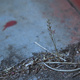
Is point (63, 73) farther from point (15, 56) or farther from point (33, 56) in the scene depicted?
point (15, 56)

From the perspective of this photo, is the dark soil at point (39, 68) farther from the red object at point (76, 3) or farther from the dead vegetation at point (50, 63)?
the red object at point (76, 3)

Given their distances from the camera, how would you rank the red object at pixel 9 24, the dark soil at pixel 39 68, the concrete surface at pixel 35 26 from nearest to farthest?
the dark soil at pixel 39 68
the concrete surface at pixel 35 26
the red object at pixel 9 24

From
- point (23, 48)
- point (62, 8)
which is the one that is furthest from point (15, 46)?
point (62, 8)

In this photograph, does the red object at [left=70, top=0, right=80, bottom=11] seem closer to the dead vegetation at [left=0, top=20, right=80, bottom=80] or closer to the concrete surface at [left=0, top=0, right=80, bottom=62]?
the concrete surface at [left=0, top=0, right=80, bottom=62]

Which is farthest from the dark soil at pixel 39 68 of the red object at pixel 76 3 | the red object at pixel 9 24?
the red object at pixel 76 3

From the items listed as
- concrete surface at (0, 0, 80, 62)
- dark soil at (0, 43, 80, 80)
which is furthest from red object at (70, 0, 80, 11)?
dark soil at (0, 43, 80, 80)
